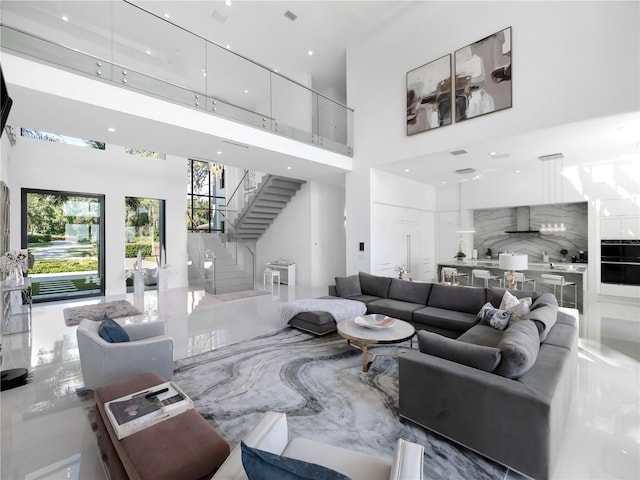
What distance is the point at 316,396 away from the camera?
9.71 feet

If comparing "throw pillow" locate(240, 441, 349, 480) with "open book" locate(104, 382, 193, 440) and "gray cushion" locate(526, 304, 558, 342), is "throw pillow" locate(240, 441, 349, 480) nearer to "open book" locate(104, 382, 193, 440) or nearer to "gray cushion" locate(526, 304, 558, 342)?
"open book" locate(104, 382, 193, 440)

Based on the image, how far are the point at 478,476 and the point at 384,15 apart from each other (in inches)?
329

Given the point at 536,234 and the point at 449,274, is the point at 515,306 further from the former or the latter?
the point at 536,234

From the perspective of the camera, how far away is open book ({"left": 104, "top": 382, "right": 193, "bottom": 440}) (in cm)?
179

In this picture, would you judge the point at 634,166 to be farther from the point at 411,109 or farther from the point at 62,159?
the point at 62,159

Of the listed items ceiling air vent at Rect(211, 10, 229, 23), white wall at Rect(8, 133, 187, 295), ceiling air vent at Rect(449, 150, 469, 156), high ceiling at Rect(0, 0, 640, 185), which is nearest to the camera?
high ceiling at Rect(0, 0, 640, 185)

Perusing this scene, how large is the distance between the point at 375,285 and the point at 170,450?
476cm

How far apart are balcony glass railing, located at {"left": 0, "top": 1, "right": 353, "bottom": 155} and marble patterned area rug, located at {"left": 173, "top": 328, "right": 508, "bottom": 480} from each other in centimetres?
410

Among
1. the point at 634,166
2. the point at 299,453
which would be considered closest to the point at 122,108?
the point at 299,453

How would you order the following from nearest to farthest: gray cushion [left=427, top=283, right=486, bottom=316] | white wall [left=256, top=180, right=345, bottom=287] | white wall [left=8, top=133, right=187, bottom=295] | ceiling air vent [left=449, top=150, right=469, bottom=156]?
gray cushion [left=427, top=283, right=486, bottom=316] < ceiling air vent [left=449, top=150, right=469, bottom=156] < white wall [left=8, top=133, right=187, bottom=295] < white wall [left=256, top=180, right=345, bottom=287]

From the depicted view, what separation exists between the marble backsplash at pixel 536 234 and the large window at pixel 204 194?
9346 mm

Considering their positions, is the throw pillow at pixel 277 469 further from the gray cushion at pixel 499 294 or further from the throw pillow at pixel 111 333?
the gray cushion at pixel 499 294

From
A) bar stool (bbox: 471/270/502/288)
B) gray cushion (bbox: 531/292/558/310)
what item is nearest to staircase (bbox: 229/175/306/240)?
bar stool (bbox: 471/270/502/288)

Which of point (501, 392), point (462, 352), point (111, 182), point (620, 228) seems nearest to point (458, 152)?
point (620, 228)
